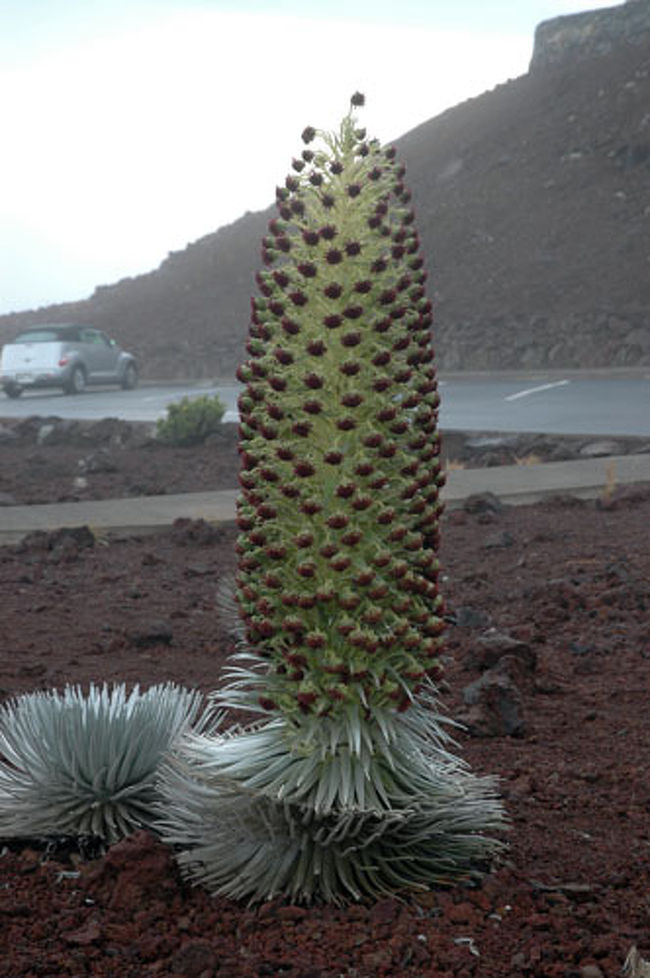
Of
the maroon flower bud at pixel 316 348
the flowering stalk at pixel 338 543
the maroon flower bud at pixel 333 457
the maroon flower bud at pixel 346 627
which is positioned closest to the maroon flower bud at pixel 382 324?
the flowering stalk at pixel 338 543

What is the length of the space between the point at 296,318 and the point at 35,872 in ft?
4.60

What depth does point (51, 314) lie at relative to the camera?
62.5 meters

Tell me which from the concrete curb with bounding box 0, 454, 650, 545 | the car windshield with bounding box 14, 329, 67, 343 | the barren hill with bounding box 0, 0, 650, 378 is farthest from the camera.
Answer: the barren hill with bounding box 0, 0, 650, 378

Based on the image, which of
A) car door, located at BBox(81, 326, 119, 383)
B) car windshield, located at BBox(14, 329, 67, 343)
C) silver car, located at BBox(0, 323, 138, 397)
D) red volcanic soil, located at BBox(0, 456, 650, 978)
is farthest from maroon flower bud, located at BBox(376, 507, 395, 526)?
car door, located at BBox(81, 326, 119, 383)

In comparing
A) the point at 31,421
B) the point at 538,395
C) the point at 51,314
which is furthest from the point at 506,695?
the point at 51,314

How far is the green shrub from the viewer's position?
15242 mm

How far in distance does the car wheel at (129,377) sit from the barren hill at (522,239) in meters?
7.38

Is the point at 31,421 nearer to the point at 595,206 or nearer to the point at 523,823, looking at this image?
the point at 523,823

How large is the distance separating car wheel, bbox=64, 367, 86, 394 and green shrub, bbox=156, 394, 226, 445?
15691 millimetres

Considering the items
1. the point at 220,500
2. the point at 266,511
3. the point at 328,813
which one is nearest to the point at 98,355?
the point at 220,500

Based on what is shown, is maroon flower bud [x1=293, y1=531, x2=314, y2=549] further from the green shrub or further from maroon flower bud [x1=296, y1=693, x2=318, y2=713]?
the green shrub

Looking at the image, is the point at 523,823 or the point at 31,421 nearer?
the point at 523,823

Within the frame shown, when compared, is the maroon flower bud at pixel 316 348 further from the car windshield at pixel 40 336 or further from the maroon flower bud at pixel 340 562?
the car windshield at pixel 40 336

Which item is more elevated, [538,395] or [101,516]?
[101,516]
